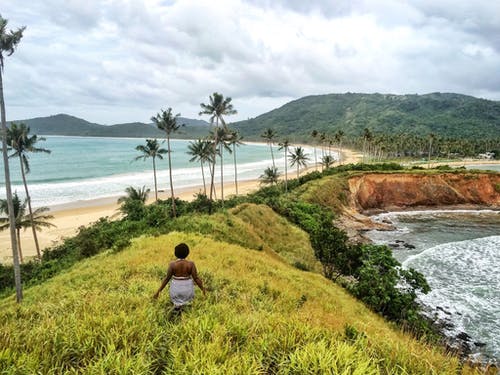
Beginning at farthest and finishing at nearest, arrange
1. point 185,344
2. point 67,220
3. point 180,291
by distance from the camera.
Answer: point 67,220 → point 180,291 → point 185,344

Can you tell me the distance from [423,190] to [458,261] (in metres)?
30.8

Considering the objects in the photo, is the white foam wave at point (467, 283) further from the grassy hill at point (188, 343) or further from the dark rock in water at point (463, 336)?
the grassy hill at point (188, 343)

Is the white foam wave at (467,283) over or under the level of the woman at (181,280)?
under

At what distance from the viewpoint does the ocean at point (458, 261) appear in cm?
2328

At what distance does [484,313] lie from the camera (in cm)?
2447

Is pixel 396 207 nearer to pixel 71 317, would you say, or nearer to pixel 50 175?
pixel 71 317

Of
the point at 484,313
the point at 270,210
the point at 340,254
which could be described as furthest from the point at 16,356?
the point at 270,210

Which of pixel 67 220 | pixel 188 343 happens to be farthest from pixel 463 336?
pixel 67 220

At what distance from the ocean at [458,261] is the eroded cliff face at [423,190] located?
3.84 metres

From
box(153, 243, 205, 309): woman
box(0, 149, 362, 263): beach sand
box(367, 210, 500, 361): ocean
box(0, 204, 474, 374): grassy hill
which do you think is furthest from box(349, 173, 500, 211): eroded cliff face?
box(153, 243, 205, 309): woman

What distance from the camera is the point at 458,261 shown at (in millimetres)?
35000

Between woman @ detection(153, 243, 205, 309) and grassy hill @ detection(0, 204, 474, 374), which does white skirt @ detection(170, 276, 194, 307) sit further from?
grassy hill @ detection(0, 204, 474, 374)

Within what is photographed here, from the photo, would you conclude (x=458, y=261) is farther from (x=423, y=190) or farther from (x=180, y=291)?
(x=180, y=291)

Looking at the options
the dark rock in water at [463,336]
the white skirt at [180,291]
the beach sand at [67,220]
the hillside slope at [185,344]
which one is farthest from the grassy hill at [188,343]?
the beach sand at [67,220]
